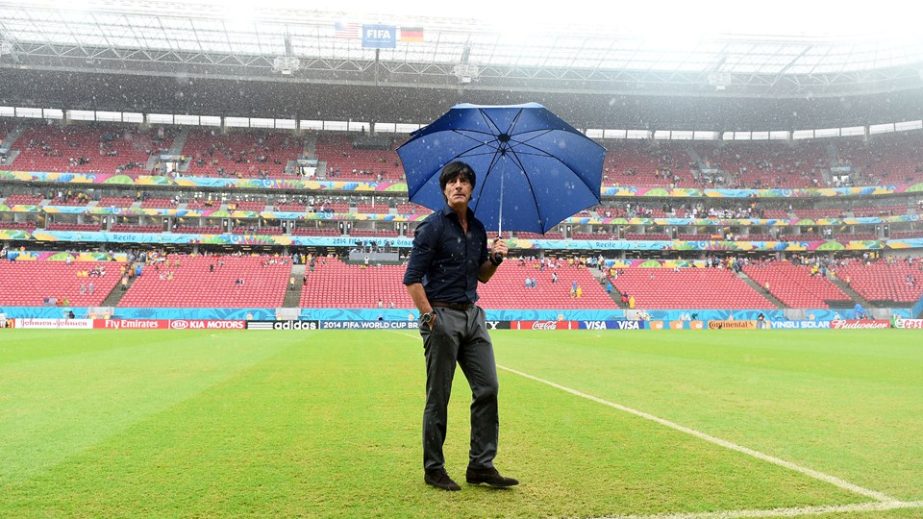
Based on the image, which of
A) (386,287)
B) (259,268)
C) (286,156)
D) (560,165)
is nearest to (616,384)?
(560,165)

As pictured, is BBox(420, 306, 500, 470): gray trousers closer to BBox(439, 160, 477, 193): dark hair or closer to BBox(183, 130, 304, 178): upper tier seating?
BBox(439, 160, 477, 193): dark hair

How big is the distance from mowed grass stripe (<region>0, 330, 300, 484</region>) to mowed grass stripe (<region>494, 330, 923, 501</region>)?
6.40 metres

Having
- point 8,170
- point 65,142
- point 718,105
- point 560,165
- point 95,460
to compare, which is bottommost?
point 95,460

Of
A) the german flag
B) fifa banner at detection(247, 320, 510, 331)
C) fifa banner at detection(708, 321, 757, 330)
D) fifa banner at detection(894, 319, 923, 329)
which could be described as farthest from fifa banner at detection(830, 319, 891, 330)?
the german flag

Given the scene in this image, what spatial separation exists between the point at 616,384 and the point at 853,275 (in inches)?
1986

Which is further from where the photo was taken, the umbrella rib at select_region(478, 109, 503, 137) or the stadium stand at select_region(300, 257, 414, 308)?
the stadium stand at select_region(300, 257, 414, 308)

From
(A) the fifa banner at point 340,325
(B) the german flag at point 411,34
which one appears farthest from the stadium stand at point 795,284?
(B) the german flag at point 411,34

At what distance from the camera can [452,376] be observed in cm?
497

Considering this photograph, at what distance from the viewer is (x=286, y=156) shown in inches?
2377

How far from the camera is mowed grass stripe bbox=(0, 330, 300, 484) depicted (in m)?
6.11

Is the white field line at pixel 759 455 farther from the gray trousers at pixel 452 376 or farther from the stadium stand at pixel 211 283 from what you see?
the stadium stand at pixel 211 283

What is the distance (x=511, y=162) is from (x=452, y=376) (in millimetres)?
2070

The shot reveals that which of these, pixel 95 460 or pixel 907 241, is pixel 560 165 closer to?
pixel 95 460

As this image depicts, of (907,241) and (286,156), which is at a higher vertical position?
(286,156)
